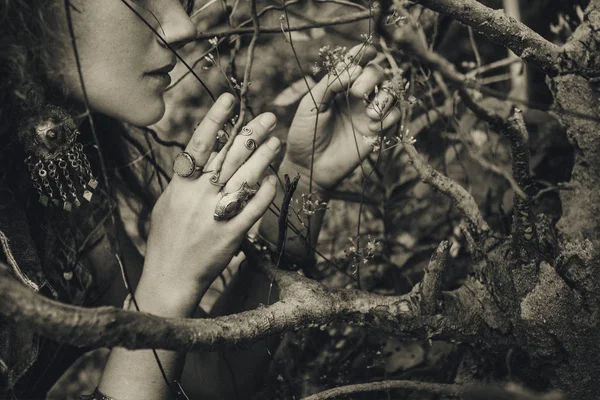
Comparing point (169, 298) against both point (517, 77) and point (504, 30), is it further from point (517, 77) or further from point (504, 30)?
point (517, 77)

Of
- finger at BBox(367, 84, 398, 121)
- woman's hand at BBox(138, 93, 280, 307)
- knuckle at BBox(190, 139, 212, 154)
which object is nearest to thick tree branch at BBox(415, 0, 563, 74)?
finger at BBox(367, 84, 398, 121)

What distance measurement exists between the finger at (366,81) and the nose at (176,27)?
1.73 feet

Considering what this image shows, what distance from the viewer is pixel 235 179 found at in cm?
169

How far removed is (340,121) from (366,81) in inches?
8.2

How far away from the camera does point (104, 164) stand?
1889 millimetres

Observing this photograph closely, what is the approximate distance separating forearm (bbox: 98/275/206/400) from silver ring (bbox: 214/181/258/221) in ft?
0.96

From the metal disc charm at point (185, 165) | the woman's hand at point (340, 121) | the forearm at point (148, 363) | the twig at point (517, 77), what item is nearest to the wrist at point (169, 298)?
the forearm at point (148, 363)

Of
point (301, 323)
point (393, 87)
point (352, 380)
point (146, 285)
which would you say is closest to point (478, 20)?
point (393, 87)

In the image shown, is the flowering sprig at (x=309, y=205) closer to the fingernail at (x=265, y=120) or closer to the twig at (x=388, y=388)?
the fingernail at (x=265, y=120)

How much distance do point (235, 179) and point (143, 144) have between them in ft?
3.27

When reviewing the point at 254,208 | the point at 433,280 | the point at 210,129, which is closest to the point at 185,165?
the point at 210,129

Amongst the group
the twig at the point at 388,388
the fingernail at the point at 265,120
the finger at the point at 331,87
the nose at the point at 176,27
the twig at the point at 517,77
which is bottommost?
the twig at the point at 388,388

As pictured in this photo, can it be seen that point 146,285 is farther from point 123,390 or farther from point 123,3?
point 123,3

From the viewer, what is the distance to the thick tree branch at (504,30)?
138 centimetres
